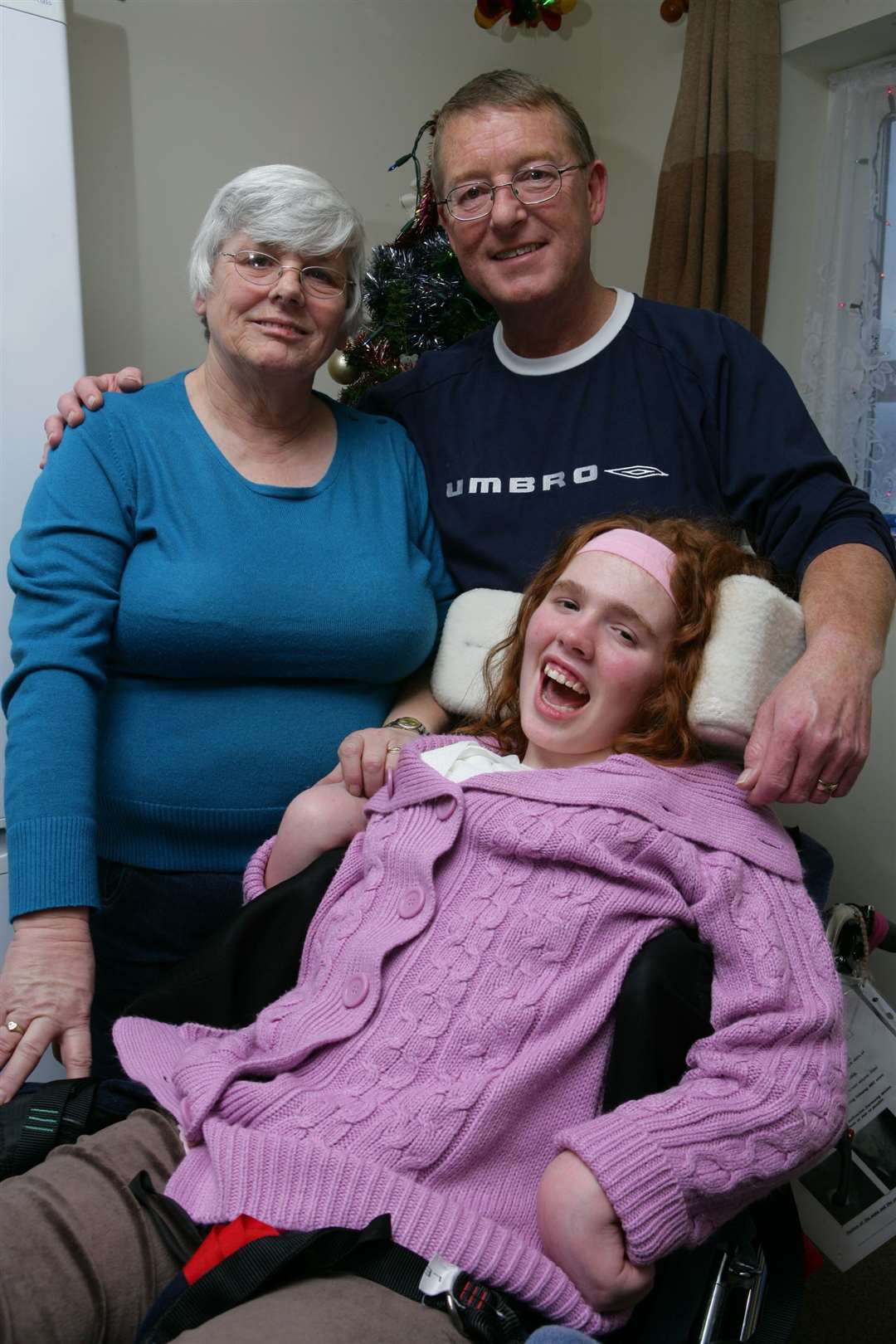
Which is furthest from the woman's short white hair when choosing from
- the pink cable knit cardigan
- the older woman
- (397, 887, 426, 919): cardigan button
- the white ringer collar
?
(397, 887, 426, 919): cardigan button

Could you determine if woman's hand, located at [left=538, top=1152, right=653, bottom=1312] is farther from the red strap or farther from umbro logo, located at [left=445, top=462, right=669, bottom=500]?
umbro logo, located at [left=445, top=462, right=669, bottom=500]

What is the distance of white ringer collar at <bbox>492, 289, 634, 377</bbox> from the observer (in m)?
1.80

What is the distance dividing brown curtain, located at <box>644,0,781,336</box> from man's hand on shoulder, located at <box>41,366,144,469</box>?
1775 millimetres

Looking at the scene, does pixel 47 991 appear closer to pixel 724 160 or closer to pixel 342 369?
pixel 342 369

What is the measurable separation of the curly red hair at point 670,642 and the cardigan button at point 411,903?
0.31 meters

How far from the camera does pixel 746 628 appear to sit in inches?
50.0

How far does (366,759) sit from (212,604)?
1.10ft

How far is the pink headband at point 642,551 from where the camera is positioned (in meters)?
1.38

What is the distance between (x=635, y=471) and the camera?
1.71 meters

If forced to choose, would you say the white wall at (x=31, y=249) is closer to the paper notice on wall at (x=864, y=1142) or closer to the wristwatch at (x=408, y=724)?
the wristwatch at (x=408, y=724)

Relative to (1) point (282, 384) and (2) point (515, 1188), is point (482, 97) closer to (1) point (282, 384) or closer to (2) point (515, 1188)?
(1) point (282, 384)

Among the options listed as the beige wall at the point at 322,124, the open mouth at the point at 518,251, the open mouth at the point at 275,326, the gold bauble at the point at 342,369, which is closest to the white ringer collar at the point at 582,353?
the open mouth at the point at 518,251

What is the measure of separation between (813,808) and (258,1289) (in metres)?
2.27

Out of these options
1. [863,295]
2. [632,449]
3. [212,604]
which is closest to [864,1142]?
[632,449]
